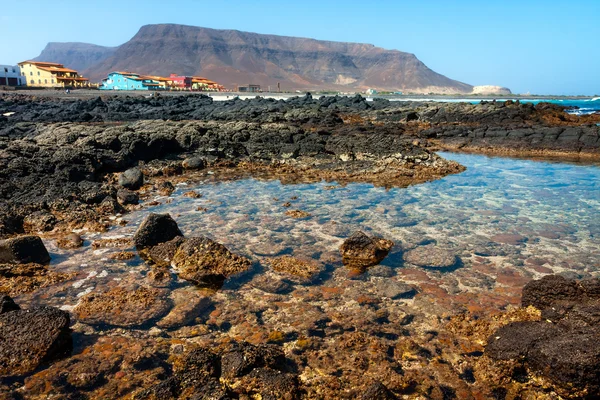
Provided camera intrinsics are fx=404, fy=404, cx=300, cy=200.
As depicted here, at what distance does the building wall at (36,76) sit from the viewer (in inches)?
3169

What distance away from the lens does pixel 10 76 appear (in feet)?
259

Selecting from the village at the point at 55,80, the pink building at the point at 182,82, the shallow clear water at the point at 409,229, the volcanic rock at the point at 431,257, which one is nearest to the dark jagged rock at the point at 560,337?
the shallow clear water at the point at 409,229

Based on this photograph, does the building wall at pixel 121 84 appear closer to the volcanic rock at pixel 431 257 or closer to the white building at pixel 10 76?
the white building at pixel 10 76

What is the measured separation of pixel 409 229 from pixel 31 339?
23.0ft

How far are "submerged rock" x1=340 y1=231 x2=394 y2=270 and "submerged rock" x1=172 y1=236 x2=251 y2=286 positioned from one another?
68.9 inches

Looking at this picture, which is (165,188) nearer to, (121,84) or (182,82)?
(121,84)

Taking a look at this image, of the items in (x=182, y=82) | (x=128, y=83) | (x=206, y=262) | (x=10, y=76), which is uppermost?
(x=182, y=82)

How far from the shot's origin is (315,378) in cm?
418

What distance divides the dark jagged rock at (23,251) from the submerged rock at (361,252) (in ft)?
17.0

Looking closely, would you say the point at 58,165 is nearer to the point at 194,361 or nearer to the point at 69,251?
the point at 69,251

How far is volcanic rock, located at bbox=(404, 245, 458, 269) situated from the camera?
7051 mm

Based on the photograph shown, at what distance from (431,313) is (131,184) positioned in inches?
381

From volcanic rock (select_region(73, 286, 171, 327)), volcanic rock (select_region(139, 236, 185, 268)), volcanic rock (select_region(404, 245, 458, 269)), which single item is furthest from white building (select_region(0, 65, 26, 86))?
volcanic rock (select_region(404, 245, 458, 269))

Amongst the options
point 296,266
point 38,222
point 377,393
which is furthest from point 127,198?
point 377,393
